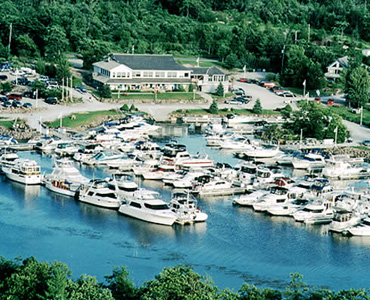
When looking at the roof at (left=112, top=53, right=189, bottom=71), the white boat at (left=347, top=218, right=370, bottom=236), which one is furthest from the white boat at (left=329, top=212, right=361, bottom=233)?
the roof at (left=112, top=53, right=189, bottom=71)

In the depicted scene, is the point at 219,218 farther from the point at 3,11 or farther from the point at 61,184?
the point at 3,11

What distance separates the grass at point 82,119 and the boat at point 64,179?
1355cm

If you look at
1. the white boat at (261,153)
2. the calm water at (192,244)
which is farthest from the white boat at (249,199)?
the white boat at (261,153)

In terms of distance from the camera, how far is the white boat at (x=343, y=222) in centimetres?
4306

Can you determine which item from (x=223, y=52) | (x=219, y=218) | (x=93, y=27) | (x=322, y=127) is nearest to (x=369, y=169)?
(x=322, y=127)

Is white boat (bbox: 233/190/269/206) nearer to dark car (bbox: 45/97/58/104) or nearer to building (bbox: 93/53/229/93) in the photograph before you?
dark car (bbox: 45/97/58/104)

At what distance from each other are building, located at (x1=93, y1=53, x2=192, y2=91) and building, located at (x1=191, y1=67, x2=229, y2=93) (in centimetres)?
91

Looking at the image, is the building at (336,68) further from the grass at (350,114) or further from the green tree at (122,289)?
the green tree at (122,289)

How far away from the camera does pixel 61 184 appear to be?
4816 centimetres

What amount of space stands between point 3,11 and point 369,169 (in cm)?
5325

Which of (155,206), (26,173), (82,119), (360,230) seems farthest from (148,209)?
(82,119)

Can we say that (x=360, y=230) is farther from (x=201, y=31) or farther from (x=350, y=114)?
(x=201, y=31)

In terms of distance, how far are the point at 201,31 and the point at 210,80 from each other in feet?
68.2

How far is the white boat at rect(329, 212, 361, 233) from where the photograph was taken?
4306cm
